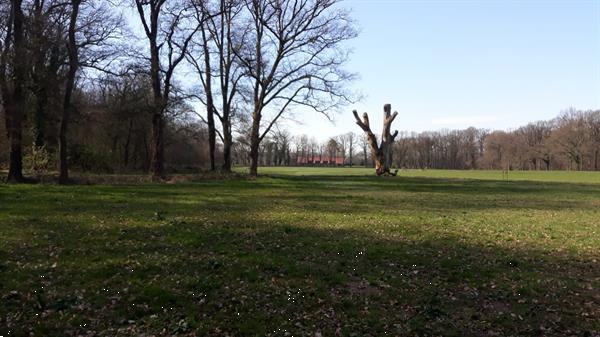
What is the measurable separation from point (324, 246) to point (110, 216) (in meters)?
6.73

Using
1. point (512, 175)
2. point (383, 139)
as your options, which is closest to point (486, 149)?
point (512, 175)

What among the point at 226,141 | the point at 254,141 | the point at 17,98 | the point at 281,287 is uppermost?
the point at 17,98

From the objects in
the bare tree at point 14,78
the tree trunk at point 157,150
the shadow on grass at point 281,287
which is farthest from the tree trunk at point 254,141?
the shadow on grass at point 281,287

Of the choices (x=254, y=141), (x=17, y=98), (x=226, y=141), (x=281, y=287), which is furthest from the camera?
(x=226, y=141)

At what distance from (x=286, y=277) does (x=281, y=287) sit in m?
0.53

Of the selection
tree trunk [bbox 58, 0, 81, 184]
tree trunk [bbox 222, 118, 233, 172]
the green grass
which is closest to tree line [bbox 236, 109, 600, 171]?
the green grass

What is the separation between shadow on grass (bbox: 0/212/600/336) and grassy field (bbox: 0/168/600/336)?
27 millimetres

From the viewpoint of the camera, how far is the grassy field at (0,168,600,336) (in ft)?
19.1

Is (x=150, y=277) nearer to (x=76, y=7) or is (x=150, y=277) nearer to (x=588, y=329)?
(x=588, y=329)

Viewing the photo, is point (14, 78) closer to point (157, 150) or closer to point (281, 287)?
point (157, 150)

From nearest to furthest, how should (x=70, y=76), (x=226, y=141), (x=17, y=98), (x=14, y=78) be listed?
(x=14, y=78)
(x=17, y=98)
(x=70, y=76)
(x=226, y=141)

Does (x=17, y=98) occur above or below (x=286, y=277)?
above

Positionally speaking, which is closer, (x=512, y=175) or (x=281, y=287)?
(x=281, y=287)

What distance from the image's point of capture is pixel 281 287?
23.5 ft
